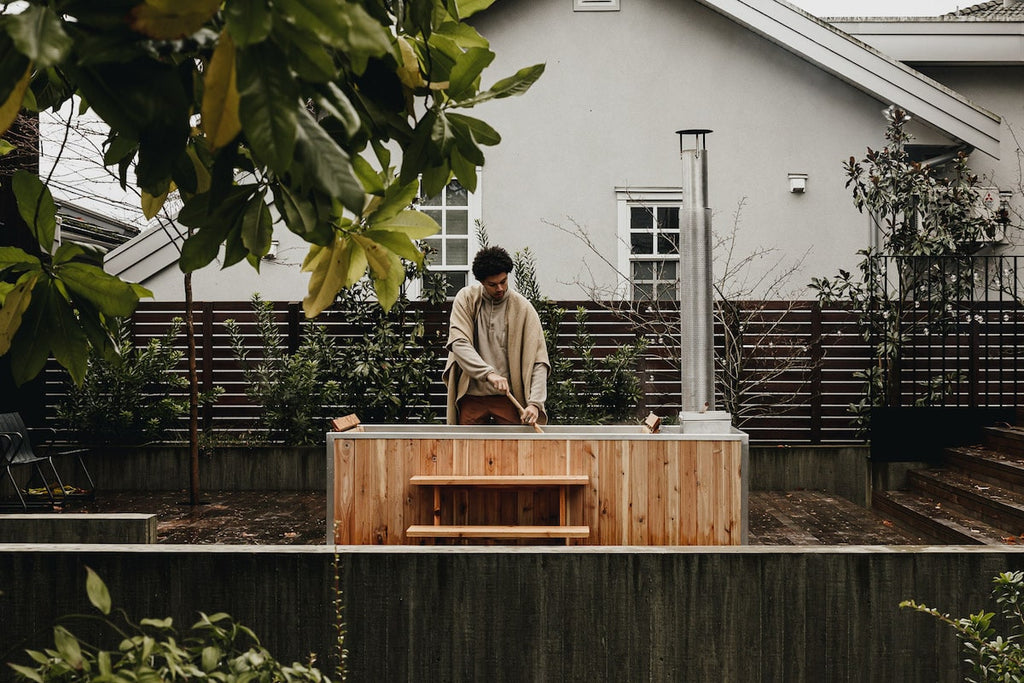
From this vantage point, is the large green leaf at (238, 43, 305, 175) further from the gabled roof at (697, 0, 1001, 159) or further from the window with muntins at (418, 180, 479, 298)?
the gabled roof at (697, 0, 1001, 159)

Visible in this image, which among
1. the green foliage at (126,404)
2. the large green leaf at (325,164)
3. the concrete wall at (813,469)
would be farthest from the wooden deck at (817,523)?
the green foliage at (126,404)

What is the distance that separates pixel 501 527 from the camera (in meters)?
5.07

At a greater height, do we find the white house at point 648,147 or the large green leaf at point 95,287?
the white house at point 648,147

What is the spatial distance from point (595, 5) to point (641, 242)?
329cm

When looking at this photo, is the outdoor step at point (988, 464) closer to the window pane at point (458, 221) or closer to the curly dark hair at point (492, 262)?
the curly dark hair at point (492, 262)

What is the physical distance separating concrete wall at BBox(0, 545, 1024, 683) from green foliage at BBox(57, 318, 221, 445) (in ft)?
19.2

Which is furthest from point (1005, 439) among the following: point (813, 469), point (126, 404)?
point (126, 404)

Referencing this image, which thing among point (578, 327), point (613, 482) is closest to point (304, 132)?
point (613, 482)

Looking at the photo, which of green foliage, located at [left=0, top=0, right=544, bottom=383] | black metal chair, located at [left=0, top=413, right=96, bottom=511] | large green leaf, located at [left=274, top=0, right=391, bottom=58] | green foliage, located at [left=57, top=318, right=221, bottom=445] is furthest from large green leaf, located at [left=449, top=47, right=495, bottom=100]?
green foliage, located at [left=57, top=318, right=221, bottom=445]

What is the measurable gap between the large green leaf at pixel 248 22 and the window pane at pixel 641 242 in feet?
34.6

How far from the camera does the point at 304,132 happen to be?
3.23ft

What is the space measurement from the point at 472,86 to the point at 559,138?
406 inches

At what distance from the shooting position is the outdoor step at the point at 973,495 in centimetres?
652

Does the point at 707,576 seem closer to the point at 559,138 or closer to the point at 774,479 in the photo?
the point at 774,479
